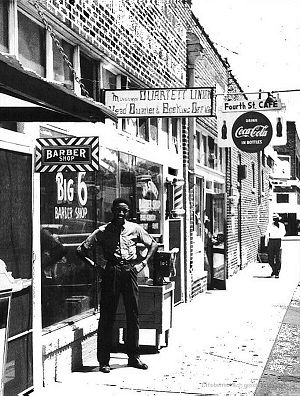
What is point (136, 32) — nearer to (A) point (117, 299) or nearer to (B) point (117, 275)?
(B) point (117, 275)

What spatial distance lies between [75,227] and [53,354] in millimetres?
1536

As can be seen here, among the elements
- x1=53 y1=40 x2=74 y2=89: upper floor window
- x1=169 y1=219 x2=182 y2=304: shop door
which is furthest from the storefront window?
x1=169 y1=219 x2=182 y2=304: shop door

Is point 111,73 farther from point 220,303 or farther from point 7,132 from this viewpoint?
point 220,303

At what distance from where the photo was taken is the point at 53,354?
295 inches

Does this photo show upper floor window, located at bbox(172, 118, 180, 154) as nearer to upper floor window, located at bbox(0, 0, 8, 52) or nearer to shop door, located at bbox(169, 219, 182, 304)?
shop door, located at bbox(169, 219, 182, 304)

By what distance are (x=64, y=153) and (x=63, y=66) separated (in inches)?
59.1

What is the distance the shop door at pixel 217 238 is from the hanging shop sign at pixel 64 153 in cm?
938

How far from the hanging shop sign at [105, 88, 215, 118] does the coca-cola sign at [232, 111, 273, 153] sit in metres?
5.75

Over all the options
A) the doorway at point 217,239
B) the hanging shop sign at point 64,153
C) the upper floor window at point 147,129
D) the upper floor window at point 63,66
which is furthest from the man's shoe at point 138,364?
the doorway at point 217,239

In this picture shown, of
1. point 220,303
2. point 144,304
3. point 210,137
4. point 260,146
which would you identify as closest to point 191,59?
point 260,146

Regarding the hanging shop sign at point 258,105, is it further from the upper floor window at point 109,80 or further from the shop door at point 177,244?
the upper floor window at point 109,80

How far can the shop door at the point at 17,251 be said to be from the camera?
6461mm

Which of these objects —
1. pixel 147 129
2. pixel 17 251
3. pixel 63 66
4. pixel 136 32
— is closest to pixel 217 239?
pixel 147 129

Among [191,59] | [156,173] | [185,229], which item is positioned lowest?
[185,229]
